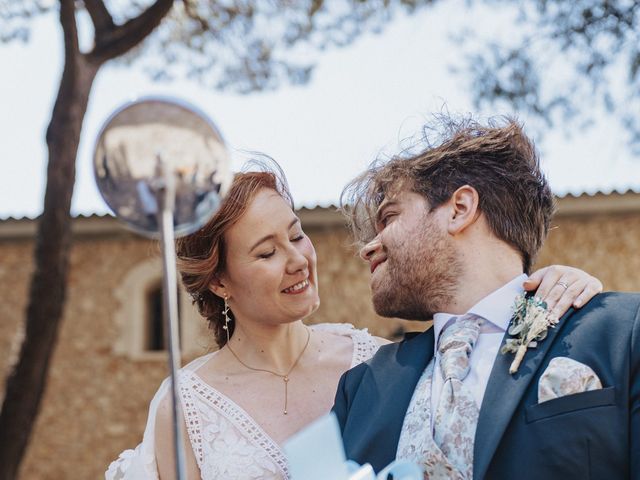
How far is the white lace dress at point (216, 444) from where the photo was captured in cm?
281

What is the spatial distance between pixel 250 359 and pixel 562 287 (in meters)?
1.20

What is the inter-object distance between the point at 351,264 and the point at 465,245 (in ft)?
31.2

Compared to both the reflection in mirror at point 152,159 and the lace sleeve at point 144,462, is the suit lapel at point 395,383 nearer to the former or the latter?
the lace sleeve at point 144,462

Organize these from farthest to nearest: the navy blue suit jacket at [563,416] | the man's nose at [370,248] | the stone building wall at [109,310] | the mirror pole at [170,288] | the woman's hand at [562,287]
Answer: the stone building wall at [109,310], the man's nose at [370,248], the woman's hand at [562,287], the navy blue suit jacket at [563,416], the mirror pole at [170,288]

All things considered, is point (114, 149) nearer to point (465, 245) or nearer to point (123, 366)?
point (465, 245)

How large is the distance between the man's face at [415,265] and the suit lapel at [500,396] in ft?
0.96

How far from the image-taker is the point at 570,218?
11344 millimetres

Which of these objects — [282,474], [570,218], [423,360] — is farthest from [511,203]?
[570,218]

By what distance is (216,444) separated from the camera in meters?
2.87

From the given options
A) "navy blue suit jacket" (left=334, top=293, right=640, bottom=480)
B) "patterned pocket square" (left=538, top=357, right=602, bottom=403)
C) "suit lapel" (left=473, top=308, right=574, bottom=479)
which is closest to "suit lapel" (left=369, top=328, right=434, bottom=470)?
"navy blue suit jacket" (left=334, top=293, right=640, bottom=480)

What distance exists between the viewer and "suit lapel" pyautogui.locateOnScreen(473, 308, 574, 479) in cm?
200

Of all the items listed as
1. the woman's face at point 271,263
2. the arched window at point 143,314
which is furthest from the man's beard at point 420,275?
the arched window at point 143,314

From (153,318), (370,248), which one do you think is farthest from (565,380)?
(153,318)

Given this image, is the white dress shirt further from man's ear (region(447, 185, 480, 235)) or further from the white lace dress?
the white lace dress
